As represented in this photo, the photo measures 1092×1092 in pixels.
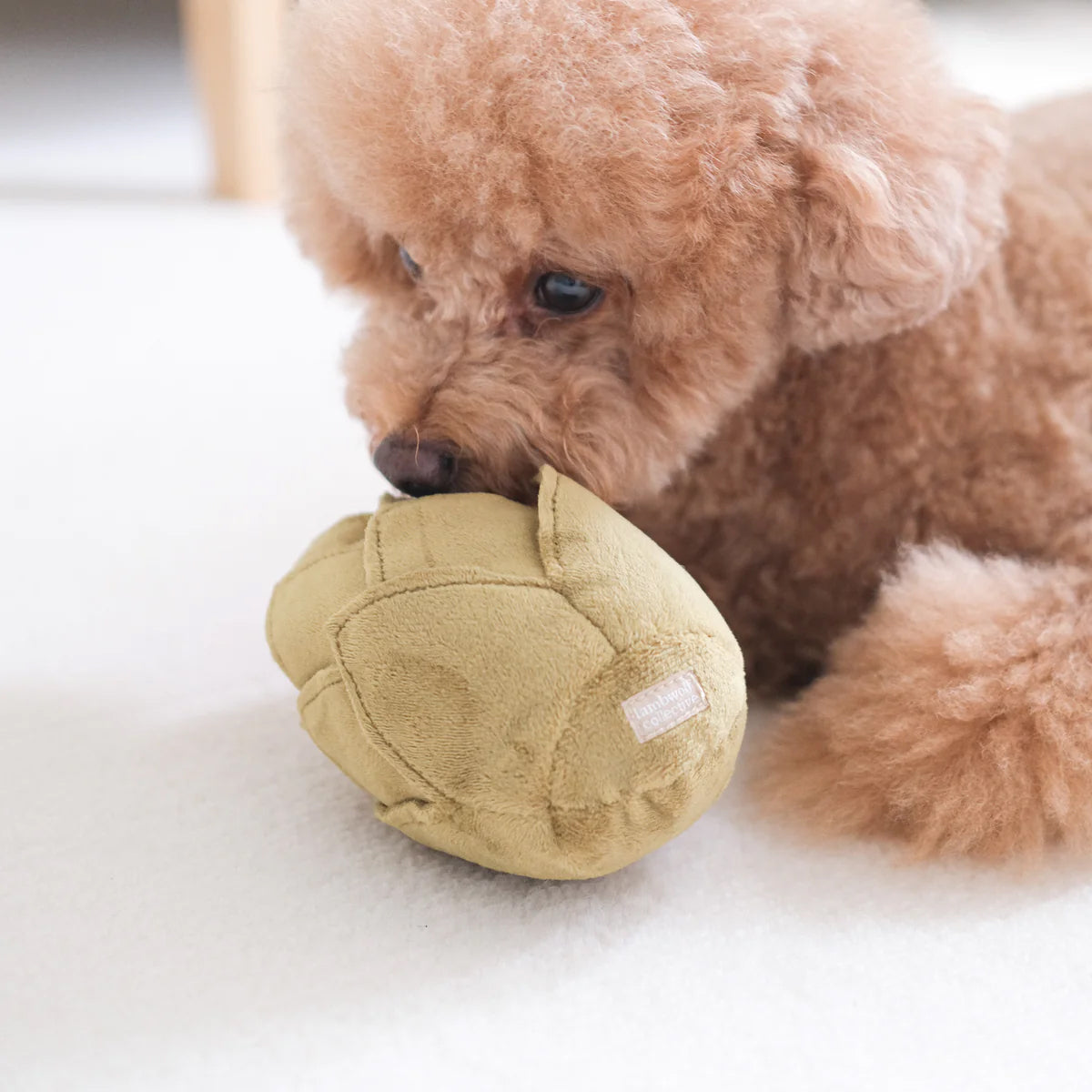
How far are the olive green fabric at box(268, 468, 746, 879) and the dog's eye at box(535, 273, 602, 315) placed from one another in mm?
143

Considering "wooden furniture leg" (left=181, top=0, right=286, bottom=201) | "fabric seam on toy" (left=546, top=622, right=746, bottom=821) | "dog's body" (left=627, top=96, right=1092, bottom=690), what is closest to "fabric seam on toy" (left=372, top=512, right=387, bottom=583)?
"fabric seam on toy" (left=546, top=622, right=746, bottom=821)

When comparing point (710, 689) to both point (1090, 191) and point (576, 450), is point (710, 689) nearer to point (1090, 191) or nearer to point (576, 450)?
point (576, 450)

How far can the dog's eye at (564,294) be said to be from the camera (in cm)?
72

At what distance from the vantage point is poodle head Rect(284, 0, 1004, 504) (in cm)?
65

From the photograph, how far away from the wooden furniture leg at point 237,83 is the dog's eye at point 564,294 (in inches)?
53.8

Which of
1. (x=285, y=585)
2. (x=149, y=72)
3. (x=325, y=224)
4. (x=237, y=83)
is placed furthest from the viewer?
(x=149, y=72)

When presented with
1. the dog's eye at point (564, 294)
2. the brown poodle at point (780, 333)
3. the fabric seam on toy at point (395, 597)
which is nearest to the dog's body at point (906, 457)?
the brown poodle at point (780, 333)

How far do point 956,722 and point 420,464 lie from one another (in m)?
0.34

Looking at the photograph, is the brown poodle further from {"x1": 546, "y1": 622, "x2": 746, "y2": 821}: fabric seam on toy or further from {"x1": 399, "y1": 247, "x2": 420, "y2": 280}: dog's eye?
{"x1": 546, "y1": 622, "x2": 746, "y2": 821}: fabric seam on toy

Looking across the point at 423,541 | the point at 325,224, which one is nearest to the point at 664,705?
the point at 423,541

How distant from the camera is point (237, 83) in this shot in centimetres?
205

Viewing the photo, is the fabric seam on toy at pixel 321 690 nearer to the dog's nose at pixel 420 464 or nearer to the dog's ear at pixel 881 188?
the dog's nose at pixel 420 464

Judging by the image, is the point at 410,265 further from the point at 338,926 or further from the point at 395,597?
the point at 338,926

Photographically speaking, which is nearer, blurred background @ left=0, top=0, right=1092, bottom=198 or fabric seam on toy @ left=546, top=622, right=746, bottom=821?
fabric seam on toy @ left=546, top=622, right=746, bottom=821
